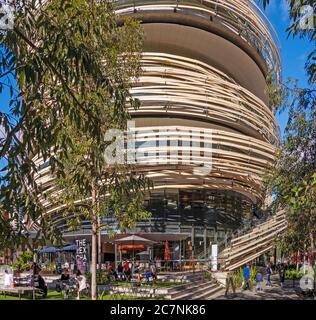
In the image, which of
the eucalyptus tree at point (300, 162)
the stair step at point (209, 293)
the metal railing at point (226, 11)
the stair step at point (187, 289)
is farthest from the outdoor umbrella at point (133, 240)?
the metal railing at point (226, 11)

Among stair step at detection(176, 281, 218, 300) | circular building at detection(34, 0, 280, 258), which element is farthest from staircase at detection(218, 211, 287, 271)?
stair step at detection(176, 281, 218, 300)

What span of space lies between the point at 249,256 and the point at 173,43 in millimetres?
20193

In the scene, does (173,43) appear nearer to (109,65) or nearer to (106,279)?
(106,279)

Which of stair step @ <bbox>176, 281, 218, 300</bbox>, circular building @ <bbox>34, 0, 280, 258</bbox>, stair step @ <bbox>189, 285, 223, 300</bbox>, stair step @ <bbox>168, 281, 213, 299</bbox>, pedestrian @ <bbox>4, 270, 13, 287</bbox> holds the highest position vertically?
circular building @ <bbox>34, 0, 280, 258</bbox>

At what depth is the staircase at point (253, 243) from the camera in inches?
1141

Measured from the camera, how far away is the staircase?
29.0 metres

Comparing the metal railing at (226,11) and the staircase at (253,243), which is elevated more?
the metal railing at (226,11)

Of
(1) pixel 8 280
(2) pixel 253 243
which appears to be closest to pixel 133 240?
(1) pixel 8 280

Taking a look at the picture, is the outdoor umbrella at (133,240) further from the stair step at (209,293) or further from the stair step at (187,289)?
the stair step at (209,293)

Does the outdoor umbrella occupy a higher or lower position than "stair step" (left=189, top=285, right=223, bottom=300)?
higher

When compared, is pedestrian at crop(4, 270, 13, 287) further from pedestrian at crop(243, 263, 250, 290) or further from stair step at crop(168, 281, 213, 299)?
pedestrian at crop(243, 263, 250, 290)

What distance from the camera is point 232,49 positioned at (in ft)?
136

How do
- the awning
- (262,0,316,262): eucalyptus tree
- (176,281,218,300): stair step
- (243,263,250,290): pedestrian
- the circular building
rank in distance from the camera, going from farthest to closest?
the circular building, the awning, (243,263,250,290): pedestrian, (176,281,218,300): stair step, (262,0,316,262): eucalyptus tree

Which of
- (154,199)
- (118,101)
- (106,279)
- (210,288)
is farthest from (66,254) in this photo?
(118,101)
